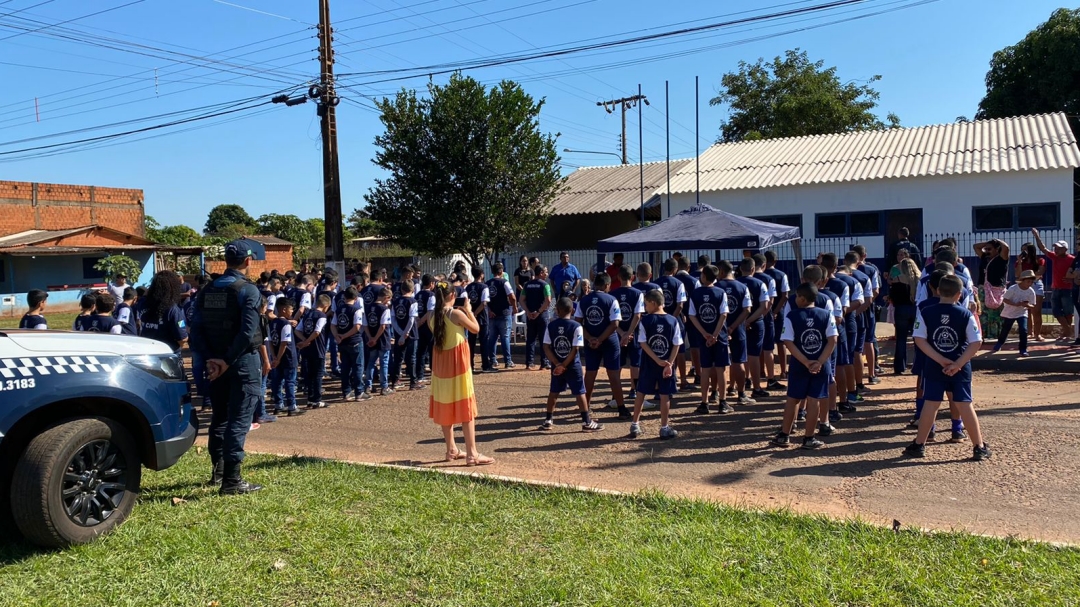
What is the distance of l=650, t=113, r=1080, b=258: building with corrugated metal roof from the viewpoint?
1983 centimetres

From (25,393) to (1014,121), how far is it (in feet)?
88.1

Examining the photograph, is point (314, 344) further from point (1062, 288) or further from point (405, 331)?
point (1062, 288)

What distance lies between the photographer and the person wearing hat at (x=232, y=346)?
241 inches

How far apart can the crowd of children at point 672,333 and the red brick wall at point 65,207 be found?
30445 mm

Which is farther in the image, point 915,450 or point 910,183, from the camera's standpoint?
point 910,183

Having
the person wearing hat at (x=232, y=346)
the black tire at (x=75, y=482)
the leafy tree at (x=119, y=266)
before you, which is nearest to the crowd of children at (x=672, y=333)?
the person wearing hat at (x=232, y=346)

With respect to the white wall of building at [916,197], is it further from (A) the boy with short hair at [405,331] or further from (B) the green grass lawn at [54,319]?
(B) the green grass lawn at [54,319]

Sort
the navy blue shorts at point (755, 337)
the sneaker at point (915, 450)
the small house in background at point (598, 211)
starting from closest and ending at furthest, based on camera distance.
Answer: the sneaker at point (915, 450) < the navy blue shorts at point (755, 337) < the small house in background at point (598, 211)

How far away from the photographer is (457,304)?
25.2 ft

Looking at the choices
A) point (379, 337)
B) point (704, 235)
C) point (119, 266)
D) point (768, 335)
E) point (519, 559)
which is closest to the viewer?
point (519, 559)

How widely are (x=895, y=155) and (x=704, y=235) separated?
12850mm

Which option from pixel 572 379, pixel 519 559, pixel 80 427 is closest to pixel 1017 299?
pixel 572 379

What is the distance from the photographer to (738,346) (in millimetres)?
9305

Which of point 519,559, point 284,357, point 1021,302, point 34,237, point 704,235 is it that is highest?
point 34,237
